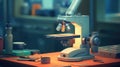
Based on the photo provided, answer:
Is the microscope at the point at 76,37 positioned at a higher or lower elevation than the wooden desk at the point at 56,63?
higher

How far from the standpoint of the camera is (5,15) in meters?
2.75

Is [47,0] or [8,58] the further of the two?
[47,0]

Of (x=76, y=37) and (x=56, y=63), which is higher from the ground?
(x=76, y=37)

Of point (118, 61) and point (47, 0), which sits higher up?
point (47, 0)

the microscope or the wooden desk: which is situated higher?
the microscope

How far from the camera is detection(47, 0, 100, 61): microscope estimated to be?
2434mm

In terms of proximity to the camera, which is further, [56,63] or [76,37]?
[76,37]

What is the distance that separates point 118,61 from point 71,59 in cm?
34

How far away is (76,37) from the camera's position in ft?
8.20

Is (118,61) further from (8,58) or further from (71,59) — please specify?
(8,58)

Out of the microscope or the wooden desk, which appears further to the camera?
the microscope

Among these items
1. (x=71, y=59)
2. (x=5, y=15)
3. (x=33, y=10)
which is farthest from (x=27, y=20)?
(x=71, y=59)

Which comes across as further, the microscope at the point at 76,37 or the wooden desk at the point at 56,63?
the microscope at the point at 76,37

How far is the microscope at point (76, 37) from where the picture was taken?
243 centimetres
